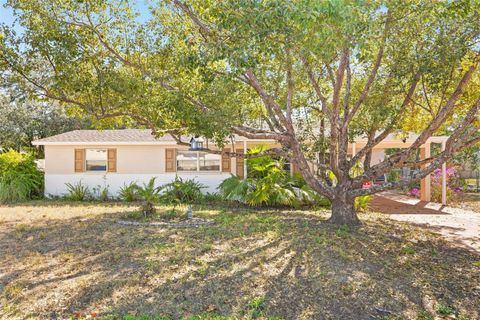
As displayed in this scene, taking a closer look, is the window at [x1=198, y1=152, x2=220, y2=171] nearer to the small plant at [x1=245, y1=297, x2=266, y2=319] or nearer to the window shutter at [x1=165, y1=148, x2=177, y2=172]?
the window shutter at [x1=165, y1=148, x2=177, y2=172]

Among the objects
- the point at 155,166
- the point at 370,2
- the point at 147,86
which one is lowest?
the point at 155,166

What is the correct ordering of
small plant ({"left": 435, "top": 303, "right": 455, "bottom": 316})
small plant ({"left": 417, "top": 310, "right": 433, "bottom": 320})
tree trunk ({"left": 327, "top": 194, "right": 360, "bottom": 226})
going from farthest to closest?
tree trunk ({"left": 327, "top": 194, "right": 360, "bottom": 226})
small plant ({"left": 435, "top": 303, "right": 455, "bottom": 316})
small plant ({"left": 417, "top": 310, "right": 433, "bottom": 320})

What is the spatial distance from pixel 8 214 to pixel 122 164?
5.35 meters

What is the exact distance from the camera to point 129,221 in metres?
9.41

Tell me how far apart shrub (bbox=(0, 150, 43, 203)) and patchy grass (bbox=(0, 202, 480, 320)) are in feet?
21.1

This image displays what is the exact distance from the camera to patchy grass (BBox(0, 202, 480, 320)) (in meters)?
4.50

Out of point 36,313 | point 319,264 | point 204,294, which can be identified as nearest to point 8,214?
point 36,313

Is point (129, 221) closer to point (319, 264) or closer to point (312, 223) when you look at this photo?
point (312, 223)

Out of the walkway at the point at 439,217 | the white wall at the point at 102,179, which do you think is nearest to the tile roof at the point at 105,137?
the white wall at the point at 102,179

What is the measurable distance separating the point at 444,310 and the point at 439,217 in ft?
25.3

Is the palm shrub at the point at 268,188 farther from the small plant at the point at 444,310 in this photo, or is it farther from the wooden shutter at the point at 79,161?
the small plant at the point at 444,310

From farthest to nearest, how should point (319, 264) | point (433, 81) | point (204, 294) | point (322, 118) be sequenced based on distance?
point (322, 118) < point (433, 81) < point (319, 264) < point (204, 294)

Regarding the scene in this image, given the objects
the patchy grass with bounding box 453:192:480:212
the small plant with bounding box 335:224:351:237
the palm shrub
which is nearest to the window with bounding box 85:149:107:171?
the palm shrub

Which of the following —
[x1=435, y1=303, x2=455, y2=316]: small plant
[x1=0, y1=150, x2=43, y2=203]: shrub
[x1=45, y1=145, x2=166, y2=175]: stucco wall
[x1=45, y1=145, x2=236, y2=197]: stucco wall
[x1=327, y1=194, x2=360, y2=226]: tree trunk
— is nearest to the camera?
[x1=435, y1=303, x2=455, y2=316]: small plant
